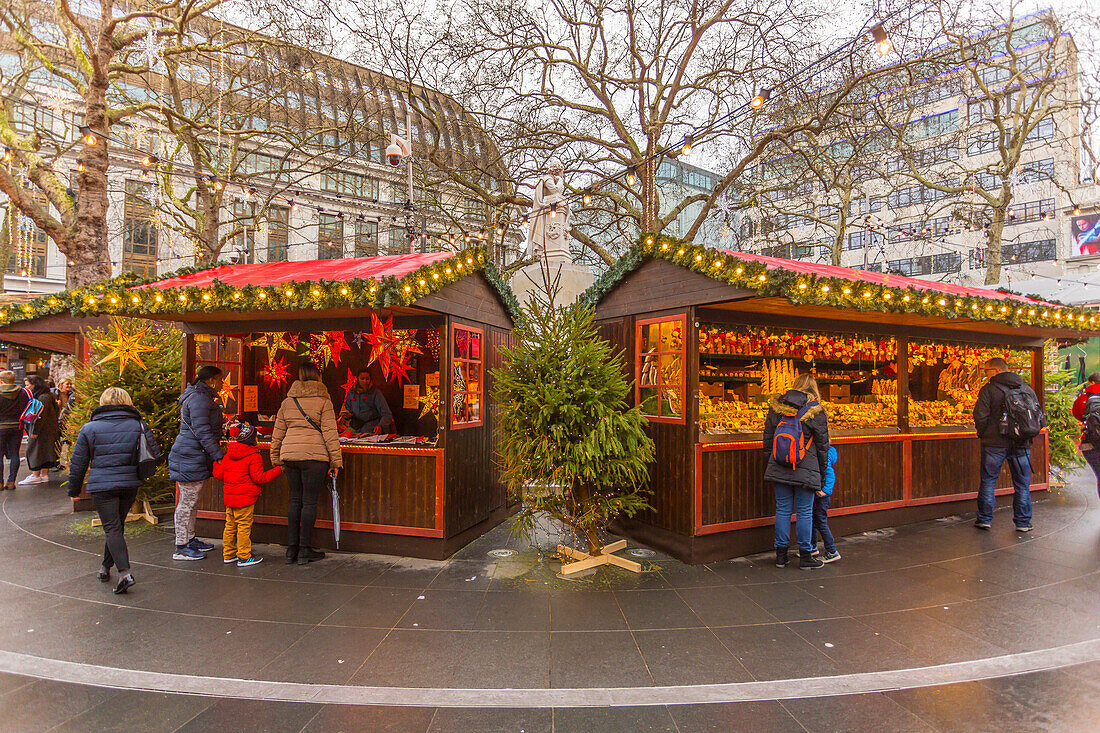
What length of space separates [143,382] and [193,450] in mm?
2490

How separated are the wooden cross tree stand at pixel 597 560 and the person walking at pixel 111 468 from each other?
3835mm

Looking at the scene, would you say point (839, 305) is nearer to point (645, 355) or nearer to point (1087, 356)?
point (645, 355)

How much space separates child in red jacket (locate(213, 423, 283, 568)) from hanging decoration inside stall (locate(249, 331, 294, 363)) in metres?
2.47

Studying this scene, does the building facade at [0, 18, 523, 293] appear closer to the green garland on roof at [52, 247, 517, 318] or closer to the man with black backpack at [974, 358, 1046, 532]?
the green garland on roof at [52, 247, 517, 318]

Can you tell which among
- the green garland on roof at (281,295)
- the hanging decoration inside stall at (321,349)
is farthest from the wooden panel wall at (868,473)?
the hanging decoration inside stall at (321,349)

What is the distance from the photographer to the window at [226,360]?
7290 millimetres

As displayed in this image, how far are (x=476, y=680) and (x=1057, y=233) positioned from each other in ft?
126

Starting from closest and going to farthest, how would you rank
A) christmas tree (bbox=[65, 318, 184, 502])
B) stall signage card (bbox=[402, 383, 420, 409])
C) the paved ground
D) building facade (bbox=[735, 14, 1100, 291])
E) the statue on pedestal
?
the paved ground
christmas tree (bbox=[65, 318, 184, 502])
stall signage card (bbox=[402, 383, 420, 409])
the statue on pedestal
building facade (bbox=[735, 14, 1100, 291])

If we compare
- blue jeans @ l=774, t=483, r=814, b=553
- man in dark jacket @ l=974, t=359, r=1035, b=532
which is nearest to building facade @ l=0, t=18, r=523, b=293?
blue jeans @ l=774, t=483, r=814, b=553

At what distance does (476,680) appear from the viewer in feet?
10.8

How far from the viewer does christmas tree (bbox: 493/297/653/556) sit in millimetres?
4980

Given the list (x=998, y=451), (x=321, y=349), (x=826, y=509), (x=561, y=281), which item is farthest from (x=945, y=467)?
(x=321, y=349)

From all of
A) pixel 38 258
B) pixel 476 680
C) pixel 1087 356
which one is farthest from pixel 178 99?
pixel 1087 356

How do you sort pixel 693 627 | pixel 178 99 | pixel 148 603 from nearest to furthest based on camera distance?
pixel 693 627
pixel 148 603
pixel 178 99
